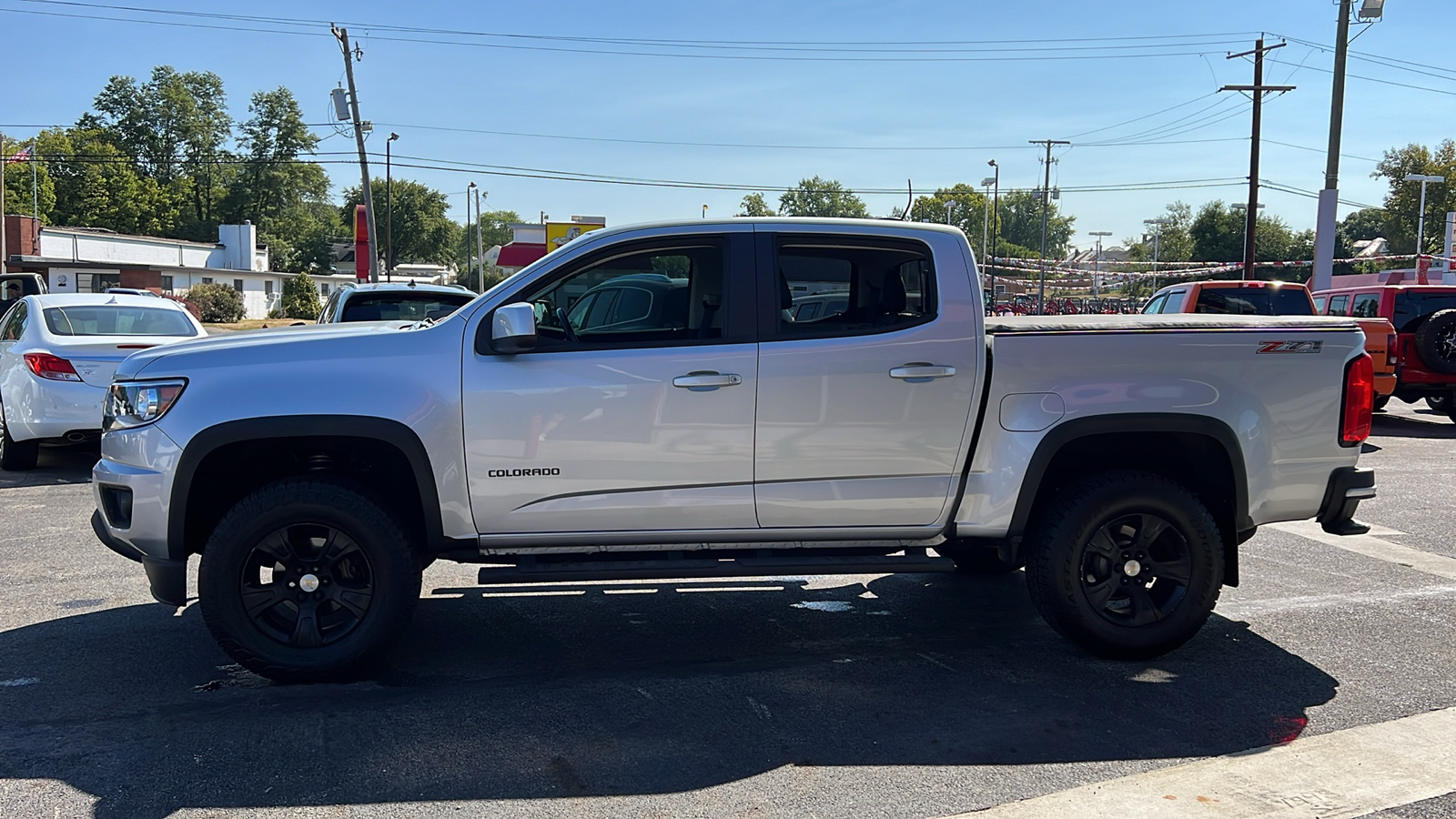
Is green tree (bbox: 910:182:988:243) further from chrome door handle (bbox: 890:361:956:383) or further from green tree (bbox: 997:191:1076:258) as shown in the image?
chrome door handle (bbox: 890:361:956:383)

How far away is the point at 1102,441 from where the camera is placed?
5000 mm

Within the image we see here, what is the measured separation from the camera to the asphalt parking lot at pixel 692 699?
365cm

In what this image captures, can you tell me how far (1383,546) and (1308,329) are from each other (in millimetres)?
3278

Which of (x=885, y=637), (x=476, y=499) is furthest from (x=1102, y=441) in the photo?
(x=476, y=499)

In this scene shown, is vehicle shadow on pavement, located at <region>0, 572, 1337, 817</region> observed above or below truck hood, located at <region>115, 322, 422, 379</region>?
below

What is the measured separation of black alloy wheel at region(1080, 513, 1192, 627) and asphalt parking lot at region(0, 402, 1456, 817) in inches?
10.7

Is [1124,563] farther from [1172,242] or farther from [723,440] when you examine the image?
[1172,242]

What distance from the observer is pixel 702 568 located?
4.71m

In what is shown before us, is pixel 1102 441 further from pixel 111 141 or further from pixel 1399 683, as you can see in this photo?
pixel 111 141

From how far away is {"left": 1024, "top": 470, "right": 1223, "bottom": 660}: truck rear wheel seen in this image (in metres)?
4.83

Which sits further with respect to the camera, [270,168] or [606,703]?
[270,168]

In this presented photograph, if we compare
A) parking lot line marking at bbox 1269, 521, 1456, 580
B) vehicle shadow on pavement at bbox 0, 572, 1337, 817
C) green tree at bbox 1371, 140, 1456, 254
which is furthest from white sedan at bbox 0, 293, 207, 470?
green tree at bbox 1371, 140, 1456, 254

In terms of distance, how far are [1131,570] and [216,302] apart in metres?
59.8

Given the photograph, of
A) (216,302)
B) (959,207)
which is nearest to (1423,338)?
(216,302)
